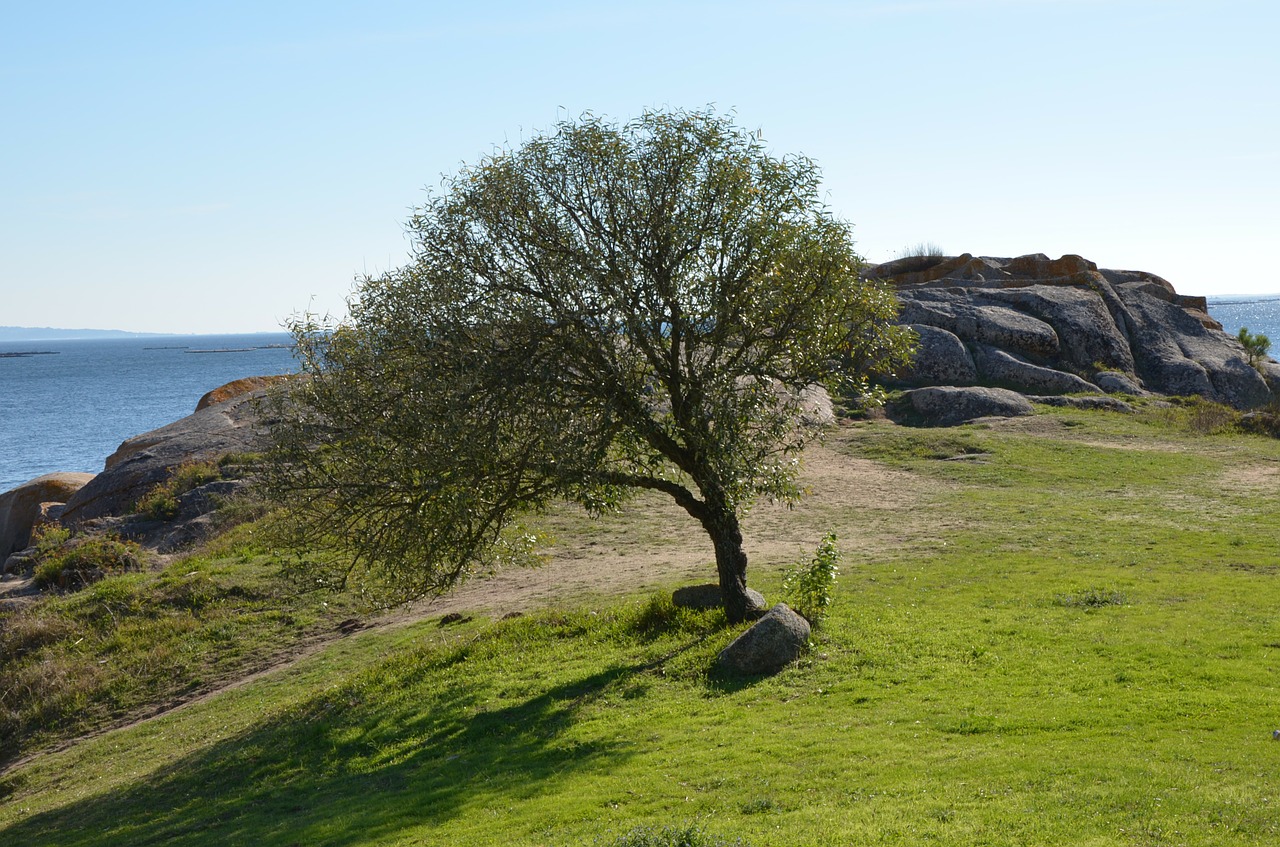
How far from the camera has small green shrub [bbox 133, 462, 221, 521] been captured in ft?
122

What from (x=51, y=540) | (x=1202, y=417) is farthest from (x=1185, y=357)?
(x=51, y=540)

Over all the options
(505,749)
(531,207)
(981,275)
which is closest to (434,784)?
Result: (505,749)

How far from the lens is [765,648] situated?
17.0 m

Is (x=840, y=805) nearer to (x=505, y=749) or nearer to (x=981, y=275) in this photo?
(x=505, y=749)

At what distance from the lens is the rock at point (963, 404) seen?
1845 inches

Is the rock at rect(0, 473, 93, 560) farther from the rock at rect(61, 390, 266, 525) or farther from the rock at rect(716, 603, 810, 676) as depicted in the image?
the rock at rect(716, 603, 810, 676)

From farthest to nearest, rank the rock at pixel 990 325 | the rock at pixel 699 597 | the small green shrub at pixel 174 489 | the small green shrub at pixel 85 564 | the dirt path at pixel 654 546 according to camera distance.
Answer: the rock at pixel 990 325
the small green shrub at pixel 174 489
the small green shrub at pixel 85 564
the dirt path at pixel 654 546
the rock at pixel 699 597

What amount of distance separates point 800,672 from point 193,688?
15030mm

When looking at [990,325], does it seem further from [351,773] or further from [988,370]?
[351,773]

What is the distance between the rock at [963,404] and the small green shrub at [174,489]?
103ft

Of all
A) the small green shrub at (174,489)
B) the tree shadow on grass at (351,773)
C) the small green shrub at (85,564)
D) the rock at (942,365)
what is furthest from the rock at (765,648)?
the rock at (942,365)

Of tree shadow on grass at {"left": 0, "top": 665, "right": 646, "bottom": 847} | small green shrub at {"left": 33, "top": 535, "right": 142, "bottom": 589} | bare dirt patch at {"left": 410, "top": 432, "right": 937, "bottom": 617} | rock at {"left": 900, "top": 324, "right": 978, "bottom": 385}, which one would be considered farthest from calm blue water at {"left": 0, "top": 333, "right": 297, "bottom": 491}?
rock at {"left": 900, "top": 324, "right": 978, "bottom": 385}

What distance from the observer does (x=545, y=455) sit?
15953 mm

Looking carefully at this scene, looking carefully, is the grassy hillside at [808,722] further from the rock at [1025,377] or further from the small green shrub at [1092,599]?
the rock at [1025,377]
